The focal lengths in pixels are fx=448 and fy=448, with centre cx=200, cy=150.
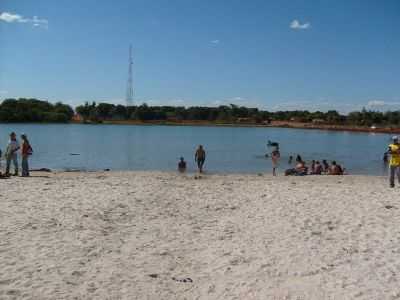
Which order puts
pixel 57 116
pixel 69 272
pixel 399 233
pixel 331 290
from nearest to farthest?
1. pixel 331 290
2. pixel 69 272
3. pixel 399 233
4. pixel 57 116

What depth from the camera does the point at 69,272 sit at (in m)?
5.93

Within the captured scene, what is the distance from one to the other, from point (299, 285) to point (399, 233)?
3077 millimetres

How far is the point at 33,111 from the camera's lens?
140 metres

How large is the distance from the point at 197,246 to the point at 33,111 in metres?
143

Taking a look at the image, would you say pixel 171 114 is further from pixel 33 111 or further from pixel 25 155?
pixel 25 155

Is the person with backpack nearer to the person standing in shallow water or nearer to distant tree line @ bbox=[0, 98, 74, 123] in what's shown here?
the person standing in shallow water

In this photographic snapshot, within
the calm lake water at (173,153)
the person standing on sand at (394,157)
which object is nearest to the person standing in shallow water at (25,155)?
the calm lake water at (173,153)

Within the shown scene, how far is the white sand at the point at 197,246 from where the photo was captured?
5.58m

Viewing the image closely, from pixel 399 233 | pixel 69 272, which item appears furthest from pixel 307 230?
pixel 69 272

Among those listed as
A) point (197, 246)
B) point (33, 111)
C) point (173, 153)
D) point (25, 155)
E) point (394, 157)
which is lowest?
point (173, 153)

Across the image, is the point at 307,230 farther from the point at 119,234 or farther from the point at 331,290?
the point at 119,234

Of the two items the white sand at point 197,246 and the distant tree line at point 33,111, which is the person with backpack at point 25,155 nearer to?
the white sand at point 197,246

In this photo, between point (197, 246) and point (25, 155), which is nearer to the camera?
point (197, 246)

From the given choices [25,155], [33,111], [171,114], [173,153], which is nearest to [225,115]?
[171,114]
